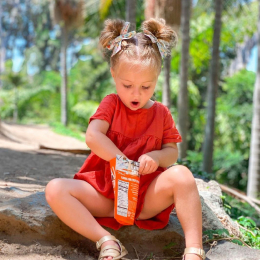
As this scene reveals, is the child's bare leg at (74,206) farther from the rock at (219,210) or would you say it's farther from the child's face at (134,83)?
the rock at (219,210)

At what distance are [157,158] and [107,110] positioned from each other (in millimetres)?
454

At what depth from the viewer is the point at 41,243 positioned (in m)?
2.10

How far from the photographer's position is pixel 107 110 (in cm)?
222

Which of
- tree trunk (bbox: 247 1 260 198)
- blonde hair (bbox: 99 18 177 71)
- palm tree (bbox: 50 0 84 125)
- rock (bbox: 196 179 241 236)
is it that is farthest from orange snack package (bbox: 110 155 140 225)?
palm tree (bbox: 50 0 84 125)

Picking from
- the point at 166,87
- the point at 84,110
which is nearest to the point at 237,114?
the point at 166,87

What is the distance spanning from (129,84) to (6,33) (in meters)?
39.2

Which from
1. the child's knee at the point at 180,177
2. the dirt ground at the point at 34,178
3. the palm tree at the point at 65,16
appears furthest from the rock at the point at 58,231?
the palm tree at the point at 65,16

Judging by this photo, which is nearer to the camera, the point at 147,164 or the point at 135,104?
the point at 147,164

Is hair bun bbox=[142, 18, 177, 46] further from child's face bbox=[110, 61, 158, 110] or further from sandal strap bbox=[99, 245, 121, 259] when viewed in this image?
sandal strap bbox=[99, 245, 121, 259]

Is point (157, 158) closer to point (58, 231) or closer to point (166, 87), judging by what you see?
point (58, 231)

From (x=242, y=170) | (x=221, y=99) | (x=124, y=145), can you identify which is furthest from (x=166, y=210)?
(x=221, y=99)

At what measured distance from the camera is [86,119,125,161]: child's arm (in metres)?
2.05

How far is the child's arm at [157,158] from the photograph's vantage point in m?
1.98

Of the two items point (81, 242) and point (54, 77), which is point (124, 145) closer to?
point (81, 242)
